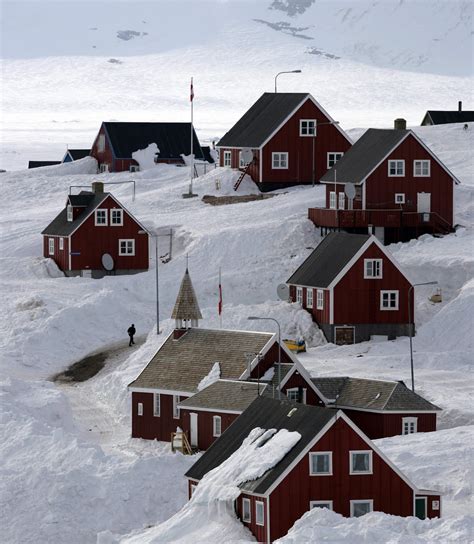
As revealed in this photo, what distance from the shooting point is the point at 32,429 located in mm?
64375

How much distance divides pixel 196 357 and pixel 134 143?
62.3 m

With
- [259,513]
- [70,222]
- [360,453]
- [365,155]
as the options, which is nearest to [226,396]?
[360,453]

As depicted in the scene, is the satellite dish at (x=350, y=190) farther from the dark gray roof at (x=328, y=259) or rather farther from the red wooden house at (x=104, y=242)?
the red wooden house at (x=104, y=242)

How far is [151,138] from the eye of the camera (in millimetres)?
133125

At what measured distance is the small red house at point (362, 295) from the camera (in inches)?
3243

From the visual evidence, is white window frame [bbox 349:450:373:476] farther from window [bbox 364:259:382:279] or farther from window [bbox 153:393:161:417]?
window [bbox 364:259:382:279]

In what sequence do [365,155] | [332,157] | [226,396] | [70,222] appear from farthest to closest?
[332,157] → [70,222] → [365,155] → [226,396]

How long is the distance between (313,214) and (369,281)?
14397 millimetres

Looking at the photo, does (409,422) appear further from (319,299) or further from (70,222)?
(70,222)

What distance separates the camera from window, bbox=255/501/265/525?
168ft

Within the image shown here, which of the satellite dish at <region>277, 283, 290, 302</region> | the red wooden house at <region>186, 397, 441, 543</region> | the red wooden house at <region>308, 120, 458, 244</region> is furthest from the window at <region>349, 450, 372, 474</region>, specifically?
the red wooden house at <region>308, 120, 458, 244</region>

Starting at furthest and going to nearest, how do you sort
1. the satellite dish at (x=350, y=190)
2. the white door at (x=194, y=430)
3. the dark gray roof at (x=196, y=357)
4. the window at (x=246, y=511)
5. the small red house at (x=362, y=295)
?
the satellite dish at (x=350, y=190), the small red house at (x=362, y=295), the dark gray roof at (x=196, y=357), the white door at (x=194, y=430), the window at (x=246, y=511)

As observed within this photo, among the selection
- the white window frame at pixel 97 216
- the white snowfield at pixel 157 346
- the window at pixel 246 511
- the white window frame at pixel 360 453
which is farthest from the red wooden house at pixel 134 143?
the window at pixel 246 511

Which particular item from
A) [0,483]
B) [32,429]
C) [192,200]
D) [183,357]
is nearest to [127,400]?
[183,357]
